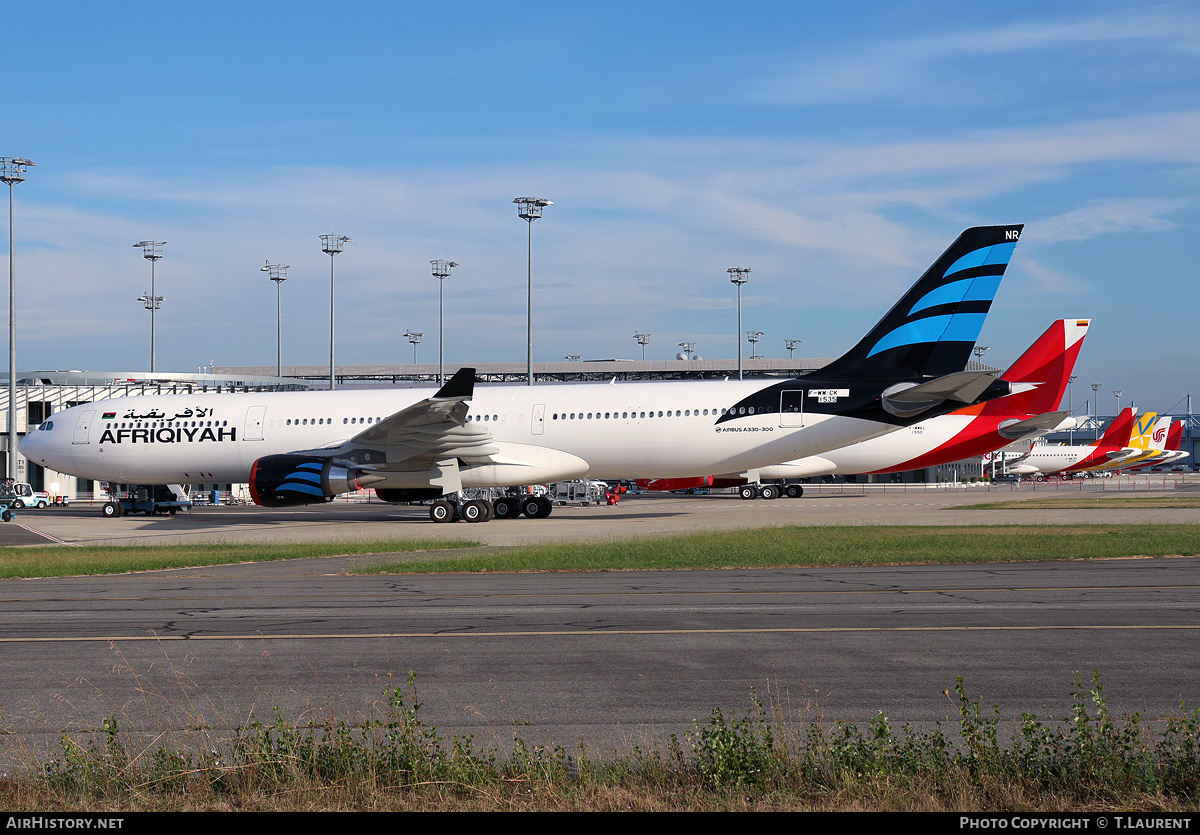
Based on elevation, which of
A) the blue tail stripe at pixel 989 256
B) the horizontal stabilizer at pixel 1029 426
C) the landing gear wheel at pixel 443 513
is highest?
the blue tail stripe at pixel 989 256

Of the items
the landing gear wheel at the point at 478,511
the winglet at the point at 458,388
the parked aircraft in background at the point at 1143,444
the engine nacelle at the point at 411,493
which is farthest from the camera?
the parked aircraft in background at the point at 1143,444

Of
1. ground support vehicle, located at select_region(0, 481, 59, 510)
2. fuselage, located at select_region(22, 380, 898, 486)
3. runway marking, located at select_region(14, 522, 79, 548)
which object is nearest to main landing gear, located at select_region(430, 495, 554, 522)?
fuselage, located at select_region(22, 380, 898, 486)

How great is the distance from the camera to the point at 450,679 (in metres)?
9.67

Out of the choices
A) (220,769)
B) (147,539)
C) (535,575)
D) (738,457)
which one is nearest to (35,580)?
(535,575)

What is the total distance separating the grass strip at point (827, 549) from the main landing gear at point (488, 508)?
10521 mm

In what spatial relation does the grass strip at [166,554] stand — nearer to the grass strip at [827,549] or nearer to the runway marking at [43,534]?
the runway marking at [43,534]

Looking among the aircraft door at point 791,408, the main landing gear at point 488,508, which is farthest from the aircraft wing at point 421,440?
the aircraft door at point 791,408

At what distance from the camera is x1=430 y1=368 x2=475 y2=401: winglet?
31250 mm

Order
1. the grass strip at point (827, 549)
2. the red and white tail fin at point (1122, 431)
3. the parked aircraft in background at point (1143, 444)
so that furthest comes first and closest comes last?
the parked aircraft in background at point (1143, 444)
the red and white tail fin at point (1122, 431)
the grass strip at point (827, 549)

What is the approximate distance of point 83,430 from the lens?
3966cm

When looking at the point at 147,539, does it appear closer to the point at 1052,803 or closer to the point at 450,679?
the point at 450,679

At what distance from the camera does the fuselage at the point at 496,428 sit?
34031mm

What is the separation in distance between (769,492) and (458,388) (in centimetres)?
3017

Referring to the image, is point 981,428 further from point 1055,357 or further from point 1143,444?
point 1143,444
